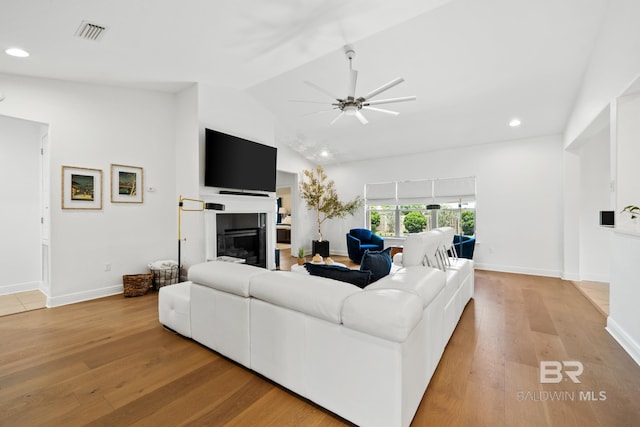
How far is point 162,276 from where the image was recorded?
4.34 m

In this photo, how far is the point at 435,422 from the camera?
5.40ft

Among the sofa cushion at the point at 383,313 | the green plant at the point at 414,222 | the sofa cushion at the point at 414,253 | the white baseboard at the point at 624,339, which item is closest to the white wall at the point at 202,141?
the sofa cushion at the point at 414,253

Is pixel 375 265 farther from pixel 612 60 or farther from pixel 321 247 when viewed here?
pixel 321 247

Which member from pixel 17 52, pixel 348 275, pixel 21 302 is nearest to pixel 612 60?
pixel 348 275

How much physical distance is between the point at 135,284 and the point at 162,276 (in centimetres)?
36

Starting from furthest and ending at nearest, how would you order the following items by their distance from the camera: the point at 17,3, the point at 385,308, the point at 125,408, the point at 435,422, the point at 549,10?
the point at 549,10
the point at 17,3
the point at 125,408
the point at 435,422
the point at 385,308

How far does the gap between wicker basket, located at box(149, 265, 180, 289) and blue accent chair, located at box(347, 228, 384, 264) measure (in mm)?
3662

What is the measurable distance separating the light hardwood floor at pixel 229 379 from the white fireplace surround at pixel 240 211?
61.5 inches

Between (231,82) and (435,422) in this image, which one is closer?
(435,422)

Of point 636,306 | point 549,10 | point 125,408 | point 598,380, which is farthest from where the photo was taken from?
point 549,10

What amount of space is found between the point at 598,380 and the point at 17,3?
17.4 ft

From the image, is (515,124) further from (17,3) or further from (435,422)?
(17,3)

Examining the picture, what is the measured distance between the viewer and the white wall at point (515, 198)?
5.38 metres

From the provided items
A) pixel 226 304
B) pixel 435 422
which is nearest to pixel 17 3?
pixel 226 304
